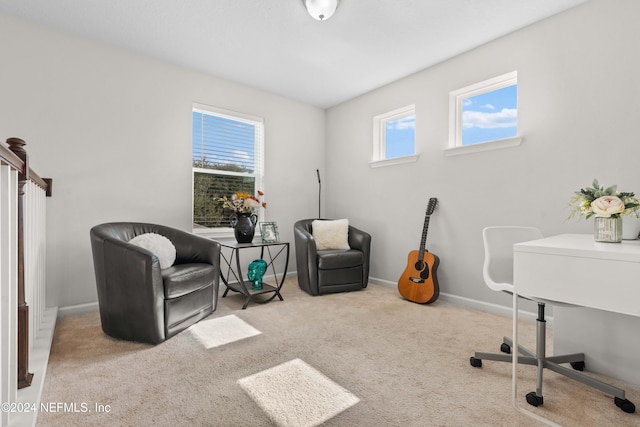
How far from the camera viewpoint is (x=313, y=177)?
4.63m

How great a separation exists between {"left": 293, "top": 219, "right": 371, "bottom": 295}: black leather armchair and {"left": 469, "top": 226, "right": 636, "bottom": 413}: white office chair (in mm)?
1690

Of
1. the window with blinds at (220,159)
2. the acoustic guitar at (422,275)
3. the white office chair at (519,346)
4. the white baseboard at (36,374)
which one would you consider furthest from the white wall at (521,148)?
the white baseboard at (36,374)

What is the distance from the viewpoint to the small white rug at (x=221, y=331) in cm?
224

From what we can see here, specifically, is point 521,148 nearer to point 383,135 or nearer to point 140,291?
point 383,135

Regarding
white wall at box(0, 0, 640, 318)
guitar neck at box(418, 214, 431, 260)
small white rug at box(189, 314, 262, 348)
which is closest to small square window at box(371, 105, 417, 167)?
white wall at box(0, 0, 640, 318)

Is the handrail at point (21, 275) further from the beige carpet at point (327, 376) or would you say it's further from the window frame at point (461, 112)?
the window frame at point (461, 112)

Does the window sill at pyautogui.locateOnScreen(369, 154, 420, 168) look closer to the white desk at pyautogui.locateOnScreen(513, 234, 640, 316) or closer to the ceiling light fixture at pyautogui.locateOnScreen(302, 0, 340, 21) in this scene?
the ceiling light fixture at pyautogui.locateOnScreen(302, 0, 340, 21)

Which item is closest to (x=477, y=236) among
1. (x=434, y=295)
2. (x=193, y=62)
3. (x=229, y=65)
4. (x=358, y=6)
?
(x=434, y=295)

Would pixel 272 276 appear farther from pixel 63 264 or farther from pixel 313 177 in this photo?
pixel 63 264

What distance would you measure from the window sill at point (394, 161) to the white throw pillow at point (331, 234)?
870 millimetres

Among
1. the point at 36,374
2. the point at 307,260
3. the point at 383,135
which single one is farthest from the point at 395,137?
the point at 36,374

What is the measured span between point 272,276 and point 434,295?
2103 mm

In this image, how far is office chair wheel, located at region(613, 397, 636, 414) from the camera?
56.7 inches

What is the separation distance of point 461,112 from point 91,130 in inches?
144
